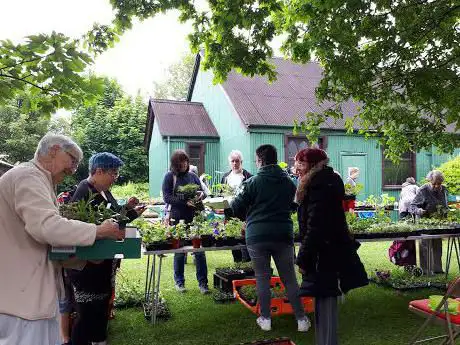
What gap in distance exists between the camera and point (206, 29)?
5102 mm

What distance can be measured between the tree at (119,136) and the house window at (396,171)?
42.8 feet

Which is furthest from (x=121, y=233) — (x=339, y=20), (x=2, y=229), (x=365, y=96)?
(x=365, y=96)

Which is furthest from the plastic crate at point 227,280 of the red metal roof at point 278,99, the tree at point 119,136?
the tree at point 119,136

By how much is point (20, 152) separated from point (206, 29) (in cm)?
2175

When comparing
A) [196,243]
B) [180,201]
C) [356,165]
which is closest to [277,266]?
[196,243]

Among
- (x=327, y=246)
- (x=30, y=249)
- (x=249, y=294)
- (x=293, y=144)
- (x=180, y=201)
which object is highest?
(x=293, y=144)

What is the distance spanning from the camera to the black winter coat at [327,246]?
3.31 meters

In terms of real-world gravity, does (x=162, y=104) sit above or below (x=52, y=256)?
above

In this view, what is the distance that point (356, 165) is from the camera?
14742mm

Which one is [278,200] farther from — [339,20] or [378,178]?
[378,178]

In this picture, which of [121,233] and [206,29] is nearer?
[121,233]

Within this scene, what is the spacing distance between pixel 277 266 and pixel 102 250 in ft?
7.62

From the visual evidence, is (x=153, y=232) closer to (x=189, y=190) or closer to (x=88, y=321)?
(x=189, y=190)

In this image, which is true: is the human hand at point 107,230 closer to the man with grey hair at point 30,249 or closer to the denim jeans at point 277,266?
the man with grey hair at point 30,249
